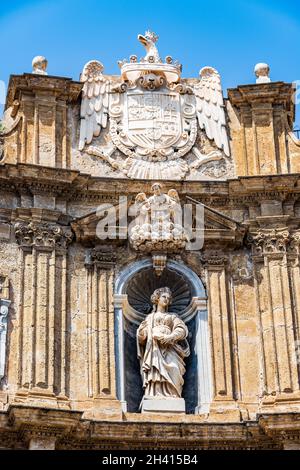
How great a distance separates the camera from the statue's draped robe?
1914cm

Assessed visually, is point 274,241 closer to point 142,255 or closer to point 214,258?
point 214,258

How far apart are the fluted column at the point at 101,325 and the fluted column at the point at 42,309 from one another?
0.39 meters

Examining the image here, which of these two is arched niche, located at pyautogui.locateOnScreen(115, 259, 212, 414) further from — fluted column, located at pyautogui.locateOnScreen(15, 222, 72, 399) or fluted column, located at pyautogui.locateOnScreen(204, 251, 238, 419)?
fluted column, located at pyautogui.locateOnScreen(15, 222, 72, 399)

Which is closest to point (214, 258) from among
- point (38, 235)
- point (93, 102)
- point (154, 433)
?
point (38, 235)

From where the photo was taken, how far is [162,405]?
19.0 metres

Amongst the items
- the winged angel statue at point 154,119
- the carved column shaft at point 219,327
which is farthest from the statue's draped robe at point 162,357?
the winged angel statue at point 154,119

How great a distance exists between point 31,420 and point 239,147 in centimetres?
594

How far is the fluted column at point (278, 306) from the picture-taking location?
754 inches

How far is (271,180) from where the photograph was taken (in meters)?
20.4

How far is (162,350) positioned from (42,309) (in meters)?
1.82

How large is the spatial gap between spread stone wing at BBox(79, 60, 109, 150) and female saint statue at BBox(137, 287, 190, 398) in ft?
9.67
